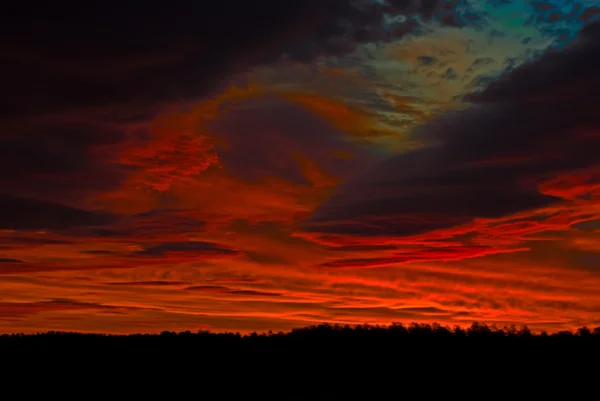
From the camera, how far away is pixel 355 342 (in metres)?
100

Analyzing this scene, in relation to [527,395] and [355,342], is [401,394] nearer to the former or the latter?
[527,395]

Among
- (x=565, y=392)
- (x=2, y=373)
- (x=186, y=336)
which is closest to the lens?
(x=565, y=392)

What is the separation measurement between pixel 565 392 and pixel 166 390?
39.8 m

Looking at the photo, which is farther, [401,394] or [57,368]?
[57,368]

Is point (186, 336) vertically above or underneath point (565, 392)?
above

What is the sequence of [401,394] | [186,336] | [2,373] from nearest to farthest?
[401,394] < [2,373] < [186,336]

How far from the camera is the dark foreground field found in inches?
3031

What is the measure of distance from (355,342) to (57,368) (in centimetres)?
3710

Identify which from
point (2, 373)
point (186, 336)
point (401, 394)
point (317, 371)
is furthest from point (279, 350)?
point (2, 373)

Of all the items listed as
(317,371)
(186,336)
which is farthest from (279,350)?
(186,336)

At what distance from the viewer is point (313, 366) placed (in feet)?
308

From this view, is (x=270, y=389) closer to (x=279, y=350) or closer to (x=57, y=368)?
(x=279, y=350)

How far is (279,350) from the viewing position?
10000 cm

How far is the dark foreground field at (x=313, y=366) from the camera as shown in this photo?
77000mm
